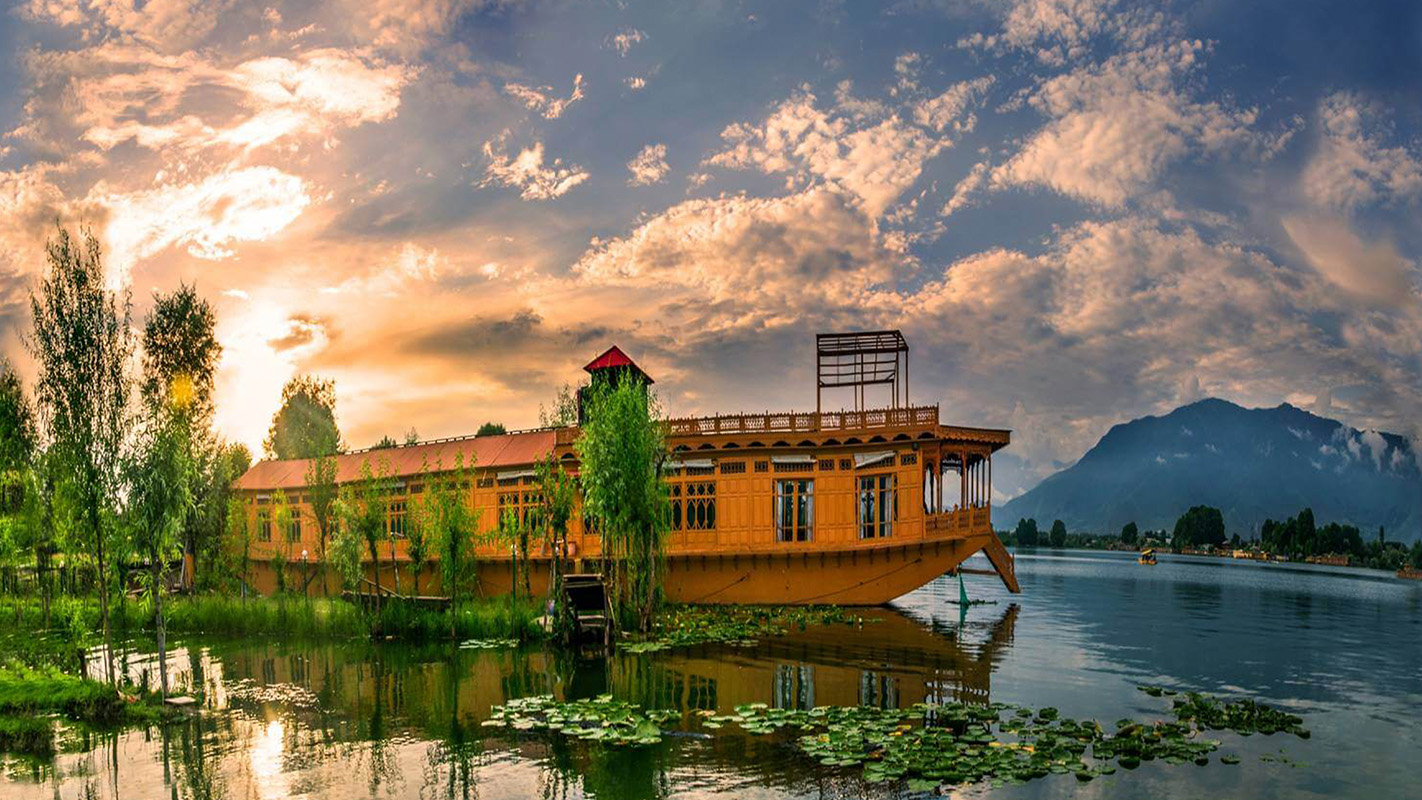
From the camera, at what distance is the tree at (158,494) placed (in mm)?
18641

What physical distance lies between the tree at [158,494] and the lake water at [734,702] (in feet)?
11.2

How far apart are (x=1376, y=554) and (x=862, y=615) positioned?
107m

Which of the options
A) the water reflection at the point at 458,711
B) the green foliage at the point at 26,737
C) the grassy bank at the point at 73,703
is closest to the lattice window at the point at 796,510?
the water reflection at the point at 458,711

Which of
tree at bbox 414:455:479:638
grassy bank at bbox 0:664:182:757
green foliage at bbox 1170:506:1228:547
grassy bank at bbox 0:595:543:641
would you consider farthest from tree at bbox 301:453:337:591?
green foliage at bbox 1170:506:1228:547

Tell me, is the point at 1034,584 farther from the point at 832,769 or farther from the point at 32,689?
the point at 32,689

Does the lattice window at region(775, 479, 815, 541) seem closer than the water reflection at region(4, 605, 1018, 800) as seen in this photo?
No

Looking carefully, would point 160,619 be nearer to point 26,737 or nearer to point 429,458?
point 26,737

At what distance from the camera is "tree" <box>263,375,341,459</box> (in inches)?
2484

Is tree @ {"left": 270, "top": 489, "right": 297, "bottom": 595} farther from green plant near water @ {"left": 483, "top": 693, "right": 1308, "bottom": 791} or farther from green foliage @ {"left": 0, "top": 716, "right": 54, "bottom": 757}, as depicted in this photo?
green plant near water @ {"left": 483, "top": 693, "right": 1308, "bottom": 791}

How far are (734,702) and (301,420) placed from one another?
54.9m

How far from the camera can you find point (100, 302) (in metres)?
22.4

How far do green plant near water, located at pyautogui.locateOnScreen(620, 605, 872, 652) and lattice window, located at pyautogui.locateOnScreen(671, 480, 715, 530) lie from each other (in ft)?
9.90

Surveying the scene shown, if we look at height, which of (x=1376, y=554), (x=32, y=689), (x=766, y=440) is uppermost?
(x=766, y=440)

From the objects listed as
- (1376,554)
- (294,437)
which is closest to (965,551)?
(294,437)
